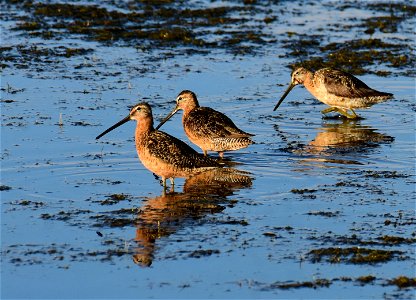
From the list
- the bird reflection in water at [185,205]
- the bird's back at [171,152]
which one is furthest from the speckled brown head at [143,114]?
the bird reflection in water at [185,205]

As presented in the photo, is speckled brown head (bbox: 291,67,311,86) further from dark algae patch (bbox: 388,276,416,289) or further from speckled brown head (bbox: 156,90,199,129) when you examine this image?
dark algae patch (bbox: 388,276,416,289)

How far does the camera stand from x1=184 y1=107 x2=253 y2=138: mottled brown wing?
11.3 m

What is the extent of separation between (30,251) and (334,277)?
2297 millimetres

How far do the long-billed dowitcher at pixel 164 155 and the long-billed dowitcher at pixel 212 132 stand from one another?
36.6 inches

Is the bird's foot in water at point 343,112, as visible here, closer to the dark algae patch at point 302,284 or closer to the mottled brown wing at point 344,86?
the mottled brown wing at point 344,86

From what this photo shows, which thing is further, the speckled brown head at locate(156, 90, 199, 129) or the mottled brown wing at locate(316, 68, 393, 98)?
the mottled brown wing at locate(316, 68, 393, 98)

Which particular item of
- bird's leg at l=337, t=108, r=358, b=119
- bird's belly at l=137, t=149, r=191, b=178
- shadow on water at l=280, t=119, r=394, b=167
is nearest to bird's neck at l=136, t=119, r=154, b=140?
bird's belly at l=137, t=149, r=191, b=178

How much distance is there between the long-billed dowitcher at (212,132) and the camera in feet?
36.9

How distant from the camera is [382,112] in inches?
550

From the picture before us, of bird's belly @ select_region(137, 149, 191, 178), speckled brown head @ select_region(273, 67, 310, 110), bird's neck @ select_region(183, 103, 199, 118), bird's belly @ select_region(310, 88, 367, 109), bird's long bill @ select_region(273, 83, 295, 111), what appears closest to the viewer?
bird's belly @ select_region(137, 149, 191, 178)

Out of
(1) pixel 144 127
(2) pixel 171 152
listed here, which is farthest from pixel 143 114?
(2) pixel 171 152

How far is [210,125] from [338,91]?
2.95 metres

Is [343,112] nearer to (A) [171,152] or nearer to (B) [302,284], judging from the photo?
(A) [171,152]

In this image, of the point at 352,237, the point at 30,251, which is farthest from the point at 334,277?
the point at 30,251
